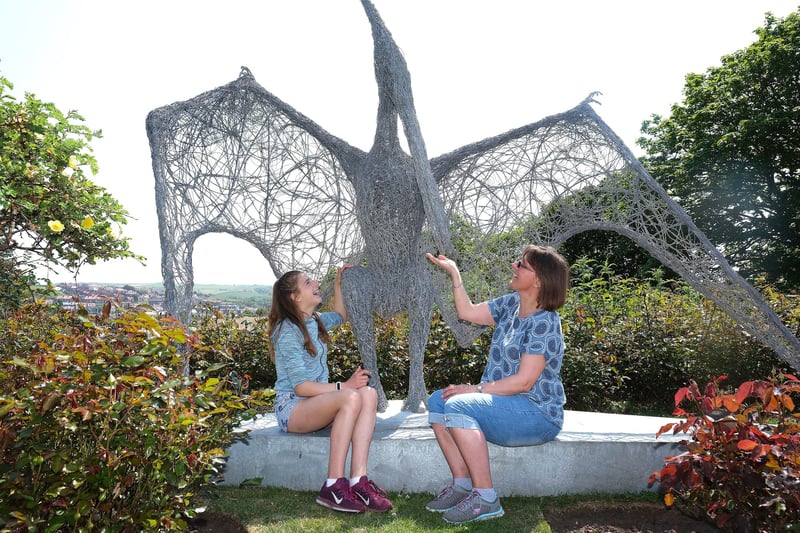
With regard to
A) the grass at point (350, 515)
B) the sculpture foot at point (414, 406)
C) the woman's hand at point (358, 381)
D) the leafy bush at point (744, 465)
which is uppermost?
the woman's hand at point (358, 381)

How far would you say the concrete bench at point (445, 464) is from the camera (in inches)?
135

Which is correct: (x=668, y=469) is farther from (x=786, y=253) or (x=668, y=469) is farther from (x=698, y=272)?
(x=786, y=253)

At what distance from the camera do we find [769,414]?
2.81 metres

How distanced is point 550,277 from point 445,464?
1.20 m

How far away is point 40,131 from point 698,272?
210 inches

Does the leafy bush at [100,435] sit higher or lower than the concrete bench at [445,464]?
higher

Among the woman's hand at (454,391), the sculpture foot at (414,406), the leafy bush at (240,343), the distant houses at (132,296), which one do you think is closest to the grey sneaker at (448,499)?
the woman's hand at (454,391)

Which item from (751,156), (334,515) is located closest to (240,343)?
(334,515)

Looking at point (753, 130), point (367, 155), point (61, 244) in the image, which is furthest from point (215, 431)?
point (753, 130)

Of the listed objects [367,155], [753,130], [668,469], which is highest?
[753,130]

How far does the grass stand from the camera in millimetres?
2898

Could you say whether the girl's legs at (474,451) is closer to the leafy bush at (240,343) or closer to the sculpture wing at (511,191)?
the sculpture wing at (511,191)

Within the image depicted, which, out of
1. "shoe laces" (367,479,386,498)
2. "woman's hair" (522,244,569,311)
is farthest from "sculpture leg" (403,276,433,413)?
"shoe laces" (367,479,386,498)

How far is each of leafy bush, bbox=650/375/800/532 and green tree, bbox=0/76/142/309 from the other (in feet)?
15.7
